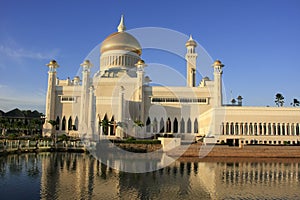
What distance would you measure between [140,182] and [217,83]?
30706 mm

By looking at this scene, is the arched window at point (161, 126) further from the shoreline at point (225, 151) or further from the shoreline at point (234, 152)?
the shoreline at point (234, 152)

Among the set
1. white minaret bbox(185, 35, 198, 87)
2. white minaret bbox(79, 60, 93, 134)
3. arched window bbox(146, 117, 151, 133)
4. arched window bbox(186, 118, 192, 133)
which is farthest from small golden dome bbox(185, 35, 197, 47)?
white minaret bbox(79, 60, 93, 134)

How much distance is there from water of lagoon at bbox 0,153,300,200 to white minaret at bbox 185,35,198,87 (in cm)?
2915

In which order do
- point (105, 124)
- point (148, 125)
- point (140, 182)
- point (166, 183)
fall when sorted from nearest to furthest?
point (166, 183)
point (140, 182)
point (105, 124)
point (148, 125)

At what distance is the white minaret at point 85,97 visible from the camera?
136 ft

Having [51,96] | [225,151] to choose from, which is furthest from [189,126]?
[51,96]

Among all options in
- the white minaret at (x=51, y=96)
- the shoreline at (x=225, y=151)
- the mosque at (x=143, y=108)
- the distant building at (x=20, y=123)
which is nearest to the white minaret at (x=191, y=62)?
the mosque at (x=143, y=108)

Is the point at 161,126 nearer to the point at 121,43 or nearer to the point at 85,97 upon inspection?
the point at 85,97

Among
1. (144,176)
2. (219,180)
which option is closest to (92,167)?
(144,176)

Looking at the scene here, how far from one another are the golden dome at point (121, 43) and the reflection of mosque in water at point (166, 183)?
29.5 meters

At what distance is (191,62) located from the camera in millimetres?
50688

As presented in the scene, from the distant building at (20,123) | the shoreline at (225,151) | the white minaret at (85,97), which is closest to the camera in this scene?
the shoreline at (225,151)

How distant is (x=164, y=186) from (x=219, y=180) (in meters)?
4.02

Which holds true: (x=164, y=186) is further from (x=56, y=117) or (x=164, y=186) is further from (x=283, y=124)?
(x=56, y=117)
